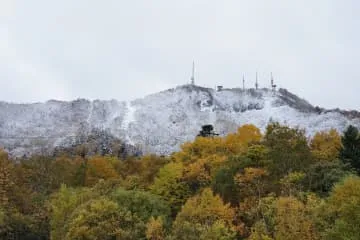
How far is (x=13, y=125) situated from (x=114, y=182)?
128 meters

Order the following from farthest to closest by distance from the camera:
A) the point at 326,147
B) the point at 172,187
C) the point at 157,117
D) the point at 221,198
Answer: the point at 157,117 → the point at 326,147 → the point at 172,187 → the point at 221,198

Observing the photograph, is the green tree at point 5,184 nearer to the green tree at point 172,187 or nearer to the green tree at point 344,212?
the green tree at point 172,187

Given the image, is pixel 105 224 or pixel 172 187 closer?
pixel 105 224

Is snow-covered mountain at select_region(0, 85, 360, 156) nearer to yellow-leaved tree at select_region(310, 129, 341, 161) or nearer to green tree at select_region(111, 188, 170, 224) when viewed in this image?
yellow-leaved tree at select_region(310, 129, 341, 161)

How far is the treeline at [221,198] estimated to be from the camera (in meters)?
39.4

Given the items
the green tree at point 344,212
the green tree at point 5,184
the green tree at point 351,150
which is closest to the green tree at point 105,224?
the green tree at point 344,212

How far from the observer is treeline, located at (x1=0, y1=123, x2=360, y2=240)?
3944 centimetres

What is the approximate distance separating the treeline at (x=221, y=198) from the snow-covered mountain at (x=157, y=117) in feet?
264

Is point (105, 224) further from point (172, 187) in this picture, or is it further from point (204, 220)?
point (172, 187)

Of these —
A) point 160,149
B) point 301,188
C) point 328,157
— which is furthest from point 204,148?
point 160,149

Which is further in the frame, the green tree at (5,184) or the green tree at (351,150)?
the green tree at (5,184)

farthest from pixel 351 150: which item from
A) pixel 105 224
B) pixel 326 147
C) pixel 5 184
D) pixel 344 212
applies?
pixel 5 184

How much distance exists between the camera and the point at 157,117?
173500 millimetres

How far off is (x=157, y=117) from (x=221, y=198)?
123 m
